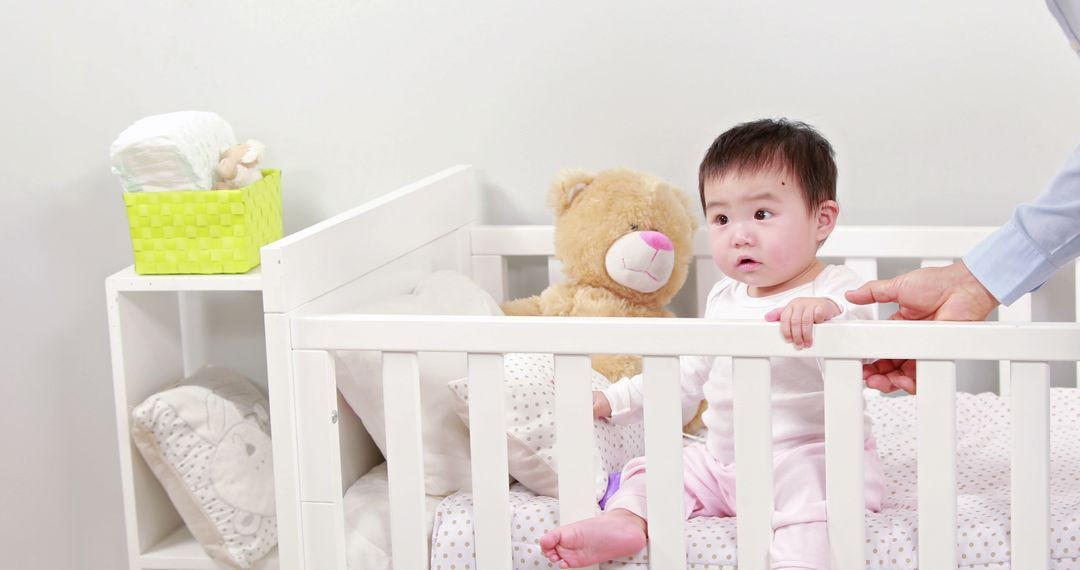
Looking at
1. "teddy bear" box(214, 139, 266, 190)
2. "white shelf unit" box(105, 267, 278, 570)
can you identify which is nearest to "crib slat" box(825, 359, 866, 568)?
"white shelf unit" box(105, 267, 278, 570)

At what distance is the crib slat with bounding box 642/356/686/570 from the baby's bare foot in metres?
0.03

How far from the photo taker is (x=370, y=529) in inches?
58.7

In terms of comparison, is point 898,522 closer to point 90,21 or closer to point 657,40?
point 657,40

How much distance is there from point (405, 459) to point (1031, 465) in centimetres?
66

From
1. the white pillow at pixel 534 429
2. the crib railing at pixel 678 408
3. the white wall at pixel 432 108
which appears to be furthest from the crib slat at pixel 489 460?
the white wall at pixel 432 108

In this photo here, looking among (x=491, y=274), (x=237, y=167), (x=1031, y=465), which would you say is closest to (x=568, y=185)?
(x=491, y=274)

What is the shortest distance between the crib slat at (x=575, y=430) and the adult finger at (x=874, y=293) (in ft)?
0.95

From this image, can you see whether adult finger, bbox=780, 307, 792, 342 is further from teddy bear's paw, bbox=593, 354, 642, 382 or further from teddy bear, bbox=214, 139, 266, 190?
teddy bear, bbox=214, 139, 266, 190

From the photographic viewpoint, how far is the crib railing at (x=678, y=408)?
123cm

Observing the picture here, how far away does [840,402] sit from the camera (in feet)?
4.13

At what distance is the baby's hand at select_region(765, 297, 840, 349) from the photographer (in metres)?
1.24

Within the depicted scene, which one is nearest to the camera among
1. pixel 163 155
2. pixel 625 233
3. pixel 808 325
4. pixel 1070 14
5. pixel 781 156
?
pixel 1070 14

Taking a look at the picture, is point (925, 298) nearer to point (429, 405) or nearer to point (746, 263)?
point (746, 263)

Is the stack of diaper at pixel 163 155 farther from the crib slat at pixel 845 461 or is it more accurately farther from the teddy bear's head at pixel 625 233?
the crib slat at pixel 845 461
